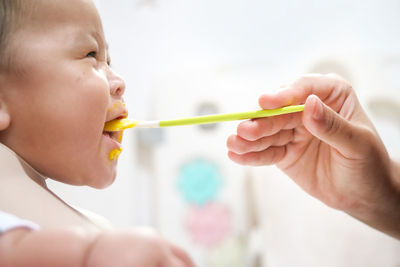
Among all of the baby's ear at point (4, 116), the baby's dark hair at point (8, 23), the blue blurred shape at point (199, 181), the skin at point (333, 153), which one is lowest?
the blue blurred shape at point (199, 181)

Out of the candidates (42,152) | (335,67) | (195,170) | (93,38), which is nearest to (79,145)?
(42,152)

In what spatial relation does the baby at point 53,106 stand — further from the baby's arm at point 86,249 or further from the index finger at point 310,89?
the index finger at point 310,89

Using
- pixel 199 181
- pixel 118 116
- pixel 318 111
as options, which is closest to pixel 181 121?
pixel 118 116

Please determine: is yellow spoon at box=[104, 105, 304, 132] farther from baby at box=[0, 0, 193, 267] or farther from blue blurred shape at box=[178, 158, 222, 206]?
blue blurred shape at box=[178, 158, 222, 206]

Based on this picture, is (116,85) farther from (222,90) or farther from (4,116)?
(222,90)

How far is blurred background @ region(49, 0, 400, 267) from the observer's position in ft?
4.53

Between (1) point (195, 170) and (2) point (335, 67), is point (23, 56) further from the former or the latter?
(2) point (335, 67)

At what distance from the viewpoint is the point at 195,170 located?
1.53 meters

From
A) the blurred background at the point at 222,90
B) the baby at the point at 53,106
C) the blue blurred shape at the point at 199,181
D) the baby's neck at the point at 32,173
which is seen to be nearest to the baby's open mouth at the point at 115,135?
the baby at the point at 53,106

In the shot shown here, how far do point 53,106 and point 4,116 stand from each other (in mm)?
62

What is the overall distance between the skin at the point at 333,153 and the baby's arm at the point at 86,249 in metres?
0.39

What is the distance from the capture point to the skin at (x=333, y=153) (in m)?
0.65

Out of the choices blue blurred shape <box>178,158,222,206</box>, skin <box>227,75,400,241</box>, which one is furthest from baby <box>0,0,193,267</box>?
blue blurred shape <box>178,158,222,206</box>

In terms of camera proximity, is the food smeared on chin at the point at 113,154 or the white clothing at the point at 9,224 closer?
the white clothing at the point at 9,224
